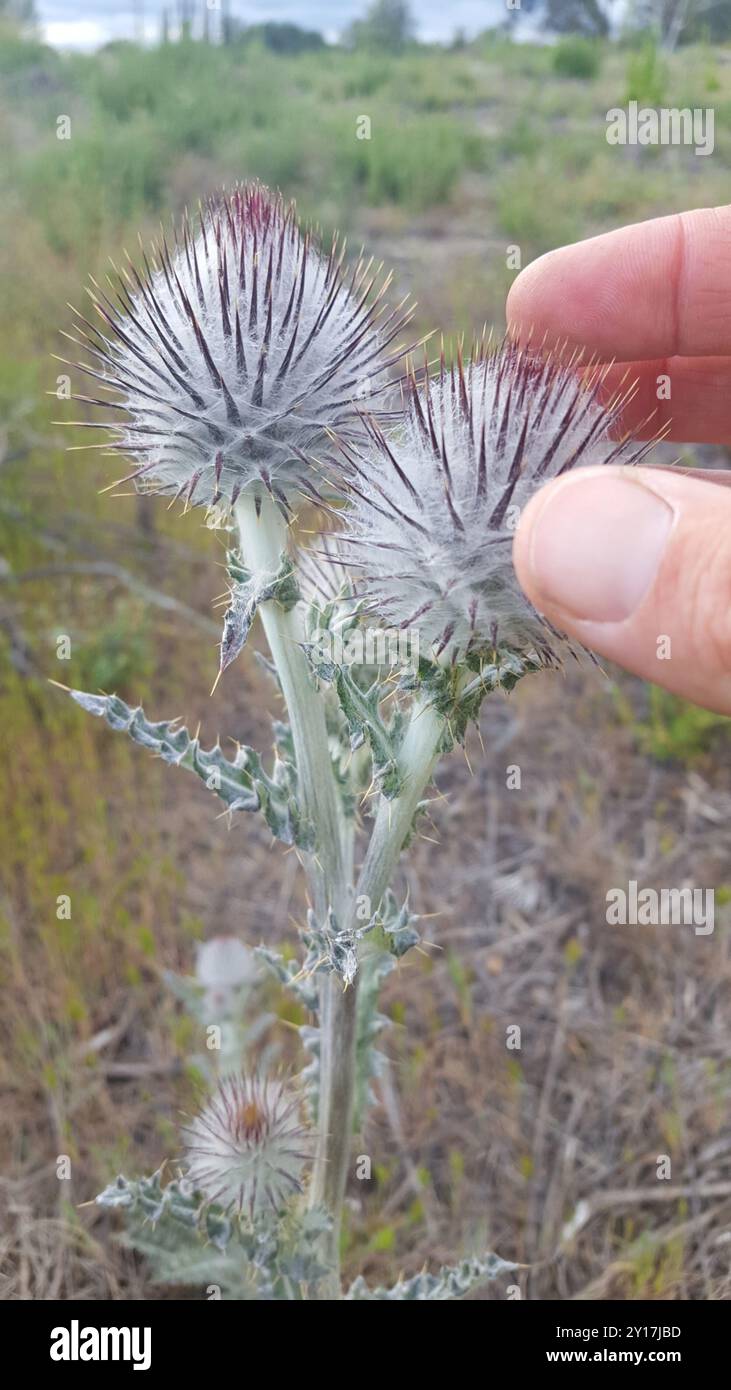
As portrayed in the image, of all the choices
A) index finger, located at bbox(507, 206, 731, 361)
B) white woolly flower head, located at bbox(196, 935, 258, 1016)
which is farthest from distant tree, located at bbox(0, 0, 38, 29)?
white woolly flower head, located at bbox(196, 935, 258, 1016)

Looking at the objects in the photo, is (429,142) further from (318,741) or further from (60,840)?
(318,741)

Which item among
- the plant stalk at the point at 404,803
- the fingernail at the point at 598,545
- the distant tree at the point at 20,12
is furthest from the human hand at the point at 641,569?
the distant tree at the point at 20,12

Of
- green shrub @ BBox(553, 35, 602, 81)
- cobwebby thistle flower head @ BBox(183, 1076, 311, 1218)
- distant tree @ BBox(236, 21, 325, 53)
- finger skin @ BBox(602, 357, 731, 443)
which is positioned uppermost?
distant tree @ BBox(236, 21, 325, 53)

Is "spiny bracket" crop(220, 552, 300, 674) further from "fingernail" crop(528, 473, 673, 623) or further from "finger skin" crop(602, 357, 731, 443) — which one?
"finger skin" crop(602, 357, 731, 443)

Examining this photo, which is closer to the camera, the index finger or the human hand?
the human hand

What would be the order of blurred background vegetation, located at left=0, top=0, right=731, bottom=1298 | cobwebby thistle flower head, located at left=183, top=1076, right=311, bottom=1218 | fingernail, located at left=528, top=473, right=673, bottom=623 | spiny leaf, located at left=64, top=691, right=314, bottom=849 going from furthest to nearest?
blurred background vegetation, located at left=0, top=0, right=731, bottom=1298 → cobwebby thistle flower head, located at left=183, top=1076, right=311, bottom=1218 → spiny leaf, located at left=64, top=691, right=314, bottom=849 → fingernail, located at left=528, top=473, right=673, bottom=623

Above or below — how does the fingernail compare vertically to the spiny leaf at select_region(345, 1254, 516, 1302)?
above
